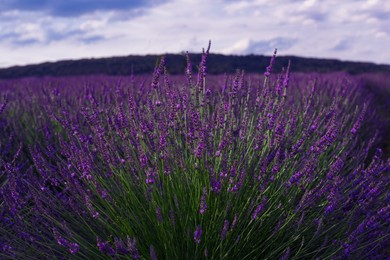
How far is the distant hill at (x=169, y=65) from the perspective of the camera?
20.4 m

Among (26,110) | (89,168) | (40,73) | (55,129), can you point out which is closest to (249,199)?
(89,168)

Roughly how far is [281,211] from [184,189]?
50 cm

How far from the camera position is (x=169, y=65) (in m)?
20.8

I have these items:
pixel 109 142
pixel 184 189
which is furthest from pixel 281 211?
pixel 109 142

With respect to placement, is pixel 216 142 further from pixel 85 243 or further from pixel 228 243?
pixel 85 243

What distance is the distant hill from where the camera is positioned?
803 inches

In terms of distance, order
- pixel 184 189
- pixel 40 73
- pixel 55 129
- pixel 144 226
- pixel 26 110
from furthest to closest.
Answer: pixel 40 73, pixel 26 110, pixel 55 129, pixel 184 189, pixel 144 226

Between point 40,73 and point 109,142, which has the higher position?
point 109,142

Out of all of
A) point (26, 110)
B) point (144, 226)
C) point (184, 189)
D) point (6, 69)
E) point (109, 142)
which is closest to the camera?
point (144, 226)

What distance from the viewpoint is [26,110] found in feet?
19.1

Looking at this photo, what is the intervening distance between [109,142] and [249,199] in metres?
0.81

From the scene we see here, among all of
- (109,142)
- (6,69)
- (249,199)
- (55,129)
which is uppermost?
(109,142)

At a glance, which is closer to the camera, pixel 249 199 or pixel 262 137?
pixel 249 199

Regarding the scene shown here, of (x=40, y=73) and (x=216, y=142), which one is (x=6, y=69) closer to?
(x=40, y=73)
